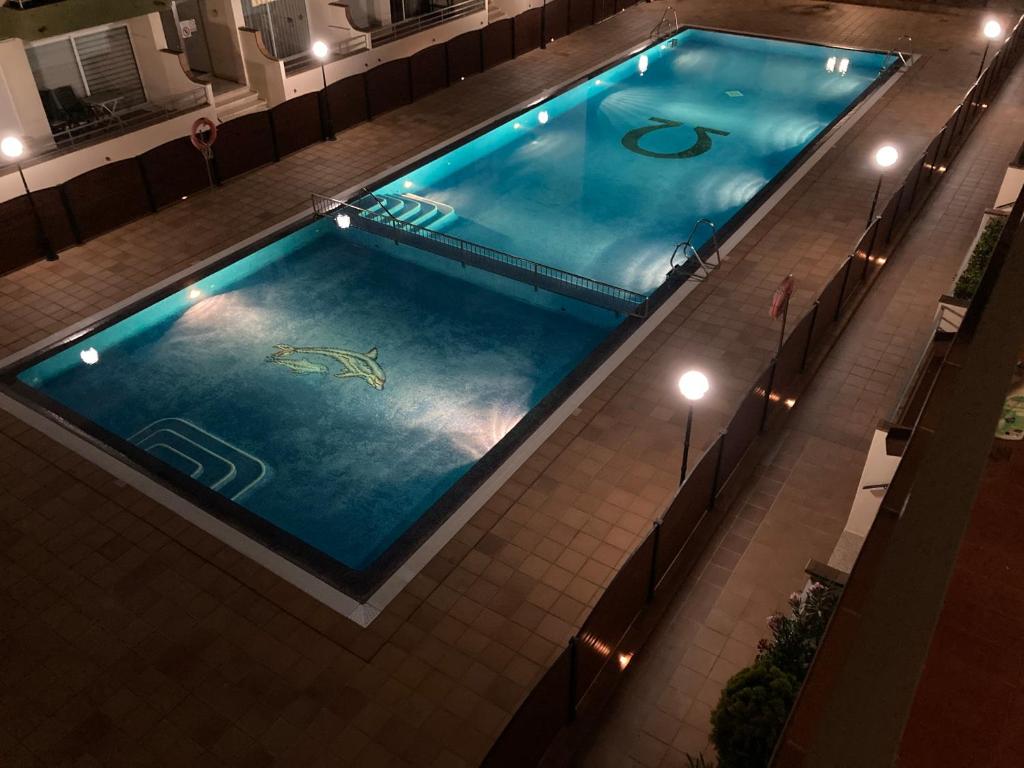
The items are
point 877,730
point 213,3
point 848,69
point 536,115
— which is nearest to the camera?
point 877,730

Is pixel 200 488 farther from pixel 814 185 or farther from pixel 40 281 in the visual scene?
pixel 814 185

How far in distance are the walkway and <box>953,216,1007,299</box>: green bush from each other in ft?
4.34

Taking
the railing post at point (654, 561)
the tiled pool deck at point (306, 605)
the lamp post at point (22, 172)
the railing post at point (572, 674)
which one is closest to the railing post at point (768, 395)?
the tiled pool deck at point (306, 605)

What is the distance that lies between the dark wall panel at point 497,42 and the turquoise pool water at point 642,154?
2.60 meters

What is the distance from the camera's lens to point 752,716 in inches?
243

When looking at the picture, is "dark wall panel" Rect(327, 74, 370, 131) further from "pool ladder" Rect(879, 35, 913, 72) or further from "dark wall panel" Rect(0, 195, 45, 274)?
"pool ladder" Rect(879, 35, 913, 72)

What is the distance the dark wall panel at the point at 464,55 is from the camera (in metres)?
21.5

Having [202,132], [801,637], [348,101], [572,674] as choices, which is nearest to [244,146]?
[202,132]

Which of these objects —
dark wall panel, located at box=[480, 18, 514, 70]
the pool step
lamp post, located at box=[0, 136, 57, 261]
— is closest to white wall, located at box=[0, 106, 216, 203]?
lamp post, located at box=[0, 136, 57, 261]

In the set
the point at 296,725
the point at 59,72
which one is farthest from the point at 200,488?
the point at 59,72

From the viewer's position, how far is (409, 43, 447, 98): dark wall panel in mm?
20375

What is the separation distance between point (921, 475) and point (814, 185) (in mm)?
15930

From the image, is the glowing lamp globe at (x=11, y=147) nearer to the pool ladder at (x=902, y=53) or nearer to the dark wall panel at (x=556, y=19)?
the dark wall panel at (x=556, y=19)

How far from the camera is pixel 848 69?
24328 millimetres
